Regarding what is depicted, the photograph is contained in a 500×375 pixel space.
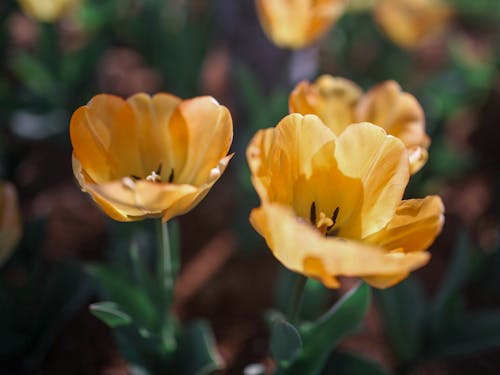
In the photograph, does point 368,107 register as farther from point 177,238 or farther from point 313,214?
point 177,238

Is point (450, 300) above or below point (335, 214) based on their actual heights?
below

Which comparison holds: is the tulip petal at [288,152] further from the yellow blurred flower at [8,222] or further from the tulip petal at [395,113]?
the yellow blurred flower at [8,222]

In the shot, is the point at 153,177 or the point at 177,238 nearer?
the point at 153,177

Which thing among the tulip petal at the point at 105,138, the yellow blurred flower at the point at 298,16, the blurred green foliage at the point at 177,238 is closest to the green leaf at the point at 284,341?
the blurred green foliage at the point at 177,238

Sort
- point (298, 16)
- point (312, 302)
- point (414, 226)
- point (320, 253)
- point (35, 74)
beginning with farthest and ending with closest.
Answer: point (35, 74), point (298, 16), point (312, 302), point (414, 226), point (320, 253)

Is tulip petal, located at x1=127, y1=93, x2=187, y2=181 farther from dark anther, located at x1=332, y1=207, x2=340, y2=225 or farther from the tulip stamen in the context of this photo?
dark anther, located at x1=332, y1=207, x2=340, y2=225

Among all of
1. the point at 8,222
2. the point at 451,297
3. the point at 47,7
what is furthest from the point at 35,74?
the point at 451,297

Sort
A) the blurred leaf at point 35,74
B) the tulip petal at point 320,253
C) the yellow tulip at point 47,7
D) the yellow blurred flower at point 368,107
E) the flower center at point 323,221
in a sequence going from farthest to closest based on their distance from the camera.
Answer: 1. the blurred leaf at point 35,74
2. the yellow tulip at point 47,7
3. the yellow blurred flower at point 368,107
4. the flower center at point 323,221
5. the tulip petal at point 320,253
